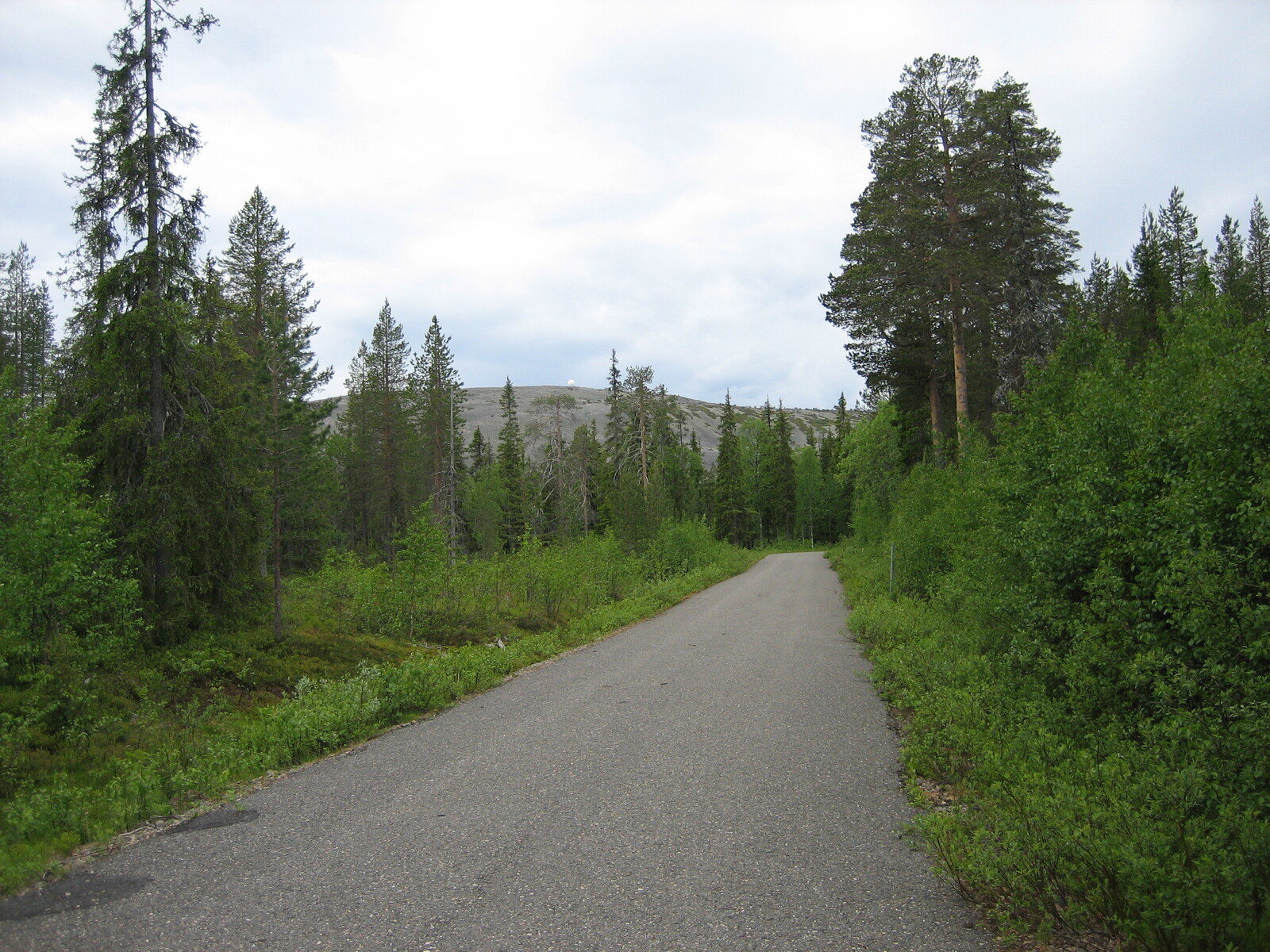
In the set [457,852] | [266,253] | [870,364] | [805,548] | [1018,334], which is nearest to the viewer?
[457,852]

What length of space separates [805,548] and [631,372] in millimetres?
33768

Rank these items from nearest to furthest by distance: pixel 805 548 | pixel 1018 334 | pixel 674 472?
pixel 1018 334, pixel 674 472, pixel 805 548

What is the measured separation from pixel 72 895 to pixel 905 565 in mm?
17612

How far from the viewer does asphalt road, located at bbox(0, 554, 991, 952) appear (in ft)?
11.7

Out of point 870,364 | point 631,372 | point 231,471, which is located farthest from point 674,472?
point 231,471

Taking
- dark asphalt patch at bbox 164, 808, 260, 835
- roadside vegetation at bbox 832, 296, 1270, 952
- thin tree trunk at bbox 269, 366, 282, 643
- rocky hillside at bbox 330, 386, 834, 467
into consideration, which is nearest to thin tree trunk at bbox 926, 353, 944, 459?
roadside vegetation at bbox 832, 296, 1270, 952

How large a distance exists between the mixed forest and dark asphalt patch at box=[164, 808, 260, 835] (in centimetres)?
41

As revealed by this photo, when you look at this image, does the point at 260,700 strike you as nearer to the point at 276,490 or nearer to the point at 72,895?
the point at 276,490

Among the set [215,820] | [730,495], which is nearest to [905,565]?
[215,820]

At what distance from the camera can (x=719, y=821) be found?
4.96 m

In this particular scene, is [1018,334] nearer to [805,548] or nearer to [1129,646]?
[1129,646]

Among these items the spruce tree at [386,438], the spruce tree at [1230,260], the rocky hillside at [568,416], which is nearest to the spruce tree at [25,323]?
the spruce tree at [386,438]

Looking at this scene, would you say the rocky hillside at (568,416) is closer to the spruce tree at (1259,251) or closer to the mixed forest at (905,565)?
the spruce tree at (1259,251)

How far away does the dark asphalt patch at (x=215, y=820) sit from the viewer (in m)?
5.17
